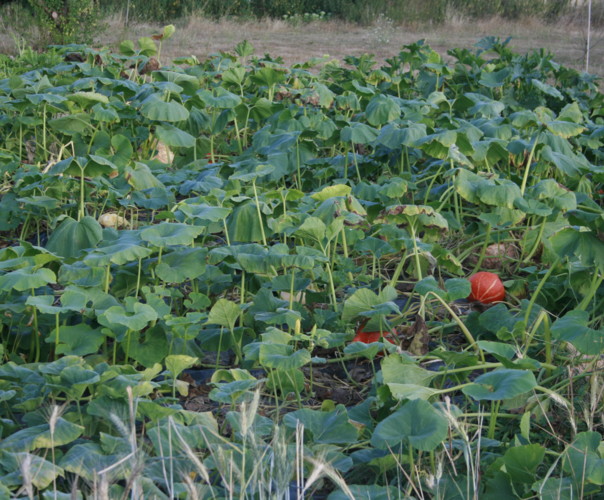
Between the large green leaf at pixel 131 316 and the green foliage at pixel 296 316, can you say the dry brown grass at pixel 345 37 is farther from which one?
the large green leaf at pixel 131 316

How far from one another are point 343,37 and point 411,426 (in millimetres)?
12205

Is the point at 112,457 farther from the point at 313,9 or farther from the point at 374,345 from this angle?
the point at 313,9

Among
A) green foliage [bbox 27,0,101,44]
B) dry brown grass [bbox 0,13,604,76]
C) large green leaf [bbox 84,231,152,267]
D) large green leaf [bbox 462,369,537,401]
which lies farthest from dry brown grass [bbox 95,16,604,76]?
large green leaf [bbox 462,369,537,401]

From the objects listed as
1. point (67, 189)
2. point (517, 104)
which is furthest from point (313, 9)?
point (67, 189)

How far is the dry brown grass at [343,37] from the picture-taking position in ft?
35.4

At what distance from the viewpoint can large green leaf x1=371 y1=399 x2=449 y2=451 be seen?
5.65 ft

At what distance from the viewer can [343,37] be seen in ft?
43.8

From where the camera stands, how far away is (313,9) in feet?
54.1

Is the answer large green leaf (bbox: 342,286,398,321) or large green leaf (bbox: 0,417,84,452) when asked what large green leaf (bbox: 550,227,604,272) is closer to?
large green leaf (bbox: 342,286,398,321)

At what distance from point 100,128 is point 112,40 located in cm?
784

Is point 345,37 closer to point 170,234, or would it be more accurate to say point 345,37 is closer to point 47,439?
point 170,234

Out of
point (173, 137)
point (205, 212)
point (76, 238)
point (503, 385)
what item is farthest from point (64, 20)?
point (503, 385)

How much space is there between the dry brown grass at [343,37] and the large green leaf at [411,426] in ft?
25.8

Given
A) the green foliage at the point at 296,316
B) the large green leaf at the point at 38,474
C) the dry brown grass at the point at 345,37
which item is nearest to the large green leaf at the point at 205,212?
the green foliage at the point at 296,316
